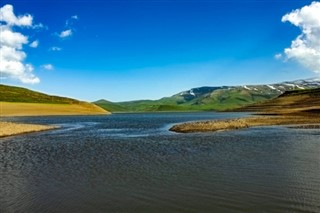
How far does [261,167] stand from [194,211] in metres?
12.4

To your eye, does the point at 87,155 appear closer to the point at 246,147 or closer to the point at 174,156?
the point at 174,156

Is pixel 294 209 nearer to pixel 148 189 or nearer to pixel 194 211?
pixel 194 211

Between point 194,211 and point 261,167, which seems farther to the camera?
point 261,167

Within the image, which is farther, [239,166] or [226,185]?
[239,166]

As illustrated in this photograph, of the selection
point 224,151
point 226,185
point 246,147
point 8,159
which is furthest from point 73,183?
point 246,147

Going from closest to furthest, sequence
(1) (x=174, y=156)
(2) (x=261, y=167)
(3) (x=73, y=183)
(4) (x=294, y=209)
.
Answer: (4) (x=294, y=209)
(3) (x=73, y=183)
(2) (x=261, y=167)
(1) (x=174, y=156)

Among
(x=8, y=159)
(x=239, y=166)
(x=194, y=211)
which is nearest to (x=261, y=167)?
(x=239, y=166)

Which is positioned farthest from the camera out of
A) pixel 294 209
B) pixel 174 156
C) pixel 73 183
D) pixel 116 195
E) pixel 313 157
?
pixel 174 156

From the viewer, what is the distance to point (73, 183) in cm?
2503

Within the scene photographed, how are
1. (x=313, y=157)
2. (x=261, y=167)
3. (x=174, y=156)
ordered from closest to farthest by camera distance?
(x=261, y=167), (x=313, y=157), (x=174, y=156)

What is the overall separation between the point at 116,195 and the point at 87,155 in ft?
62.2

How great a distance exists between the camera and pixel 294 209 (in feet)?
57.2

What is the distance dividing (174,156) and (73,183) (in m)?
13.4

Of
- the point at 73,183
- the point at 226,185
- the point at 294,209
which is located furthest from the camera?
the point at 73,183
